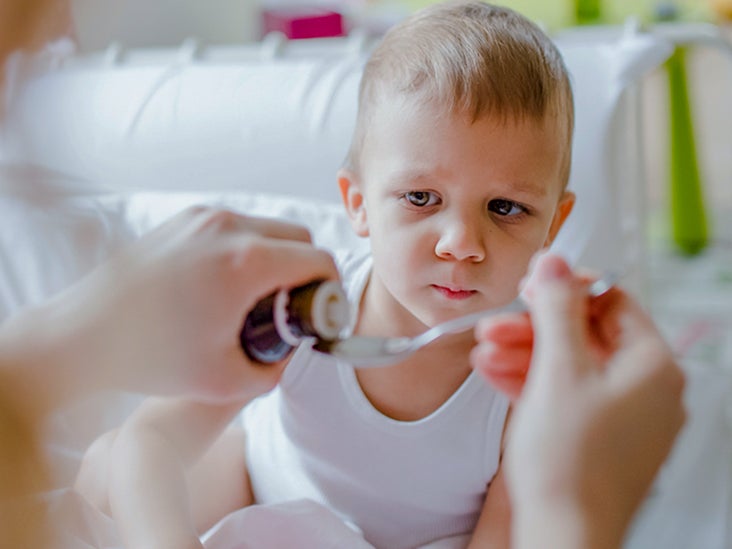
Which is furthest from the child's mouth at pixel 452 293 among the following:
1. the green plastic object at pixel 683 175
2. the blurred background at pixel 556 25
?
the green plastic object at pixel 683 175

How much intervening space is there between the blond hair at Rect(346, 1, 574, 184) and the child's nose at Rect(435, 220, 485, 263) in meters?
0.07

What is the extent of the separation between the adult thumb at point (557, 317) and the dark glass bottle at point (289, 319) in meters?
0.10

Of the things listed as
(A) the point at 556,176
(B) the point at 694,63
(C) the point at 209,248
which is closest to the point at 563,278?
(C) the point at 209,248

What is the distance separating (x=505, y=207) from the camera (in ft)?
2.18

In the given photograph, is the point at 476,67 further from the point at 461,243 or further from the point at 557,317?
the point at 557,317

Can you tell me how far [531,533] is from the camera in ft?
1.13

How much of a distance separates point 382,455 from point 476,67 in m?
0.30

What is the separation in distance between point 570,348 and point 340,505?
1.37ft

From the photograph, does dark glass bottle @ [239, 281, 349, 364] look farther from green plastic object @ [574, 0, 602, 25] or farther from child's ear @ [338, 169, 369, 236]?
green plastic object @ [574, 0, 602, 25]

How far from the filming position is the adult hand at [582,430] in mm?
340

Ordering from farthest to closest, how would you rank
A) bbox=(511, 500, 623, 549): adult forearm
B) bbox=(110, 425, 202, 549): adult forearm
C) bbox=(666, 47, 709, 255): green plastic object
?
bbox=(666, 47, 709, 255): green plastic object
bbox=(110, 425, 202, 549): adult forearm
bbox=(511, 500, 623, 549): adult forearm

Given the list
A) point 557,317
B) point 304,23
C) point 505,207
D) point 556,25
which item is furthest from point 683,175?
point 557,317

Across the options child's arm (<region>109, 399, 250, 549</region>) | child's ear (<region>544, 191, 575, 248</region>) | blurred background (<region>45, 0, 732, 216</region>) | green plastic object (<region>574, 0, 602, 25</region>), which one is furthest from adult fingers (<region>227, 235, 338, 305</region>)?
green plastic object (<region>574, 0, 602, 25</region>)

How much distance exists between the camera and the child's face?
64cm
